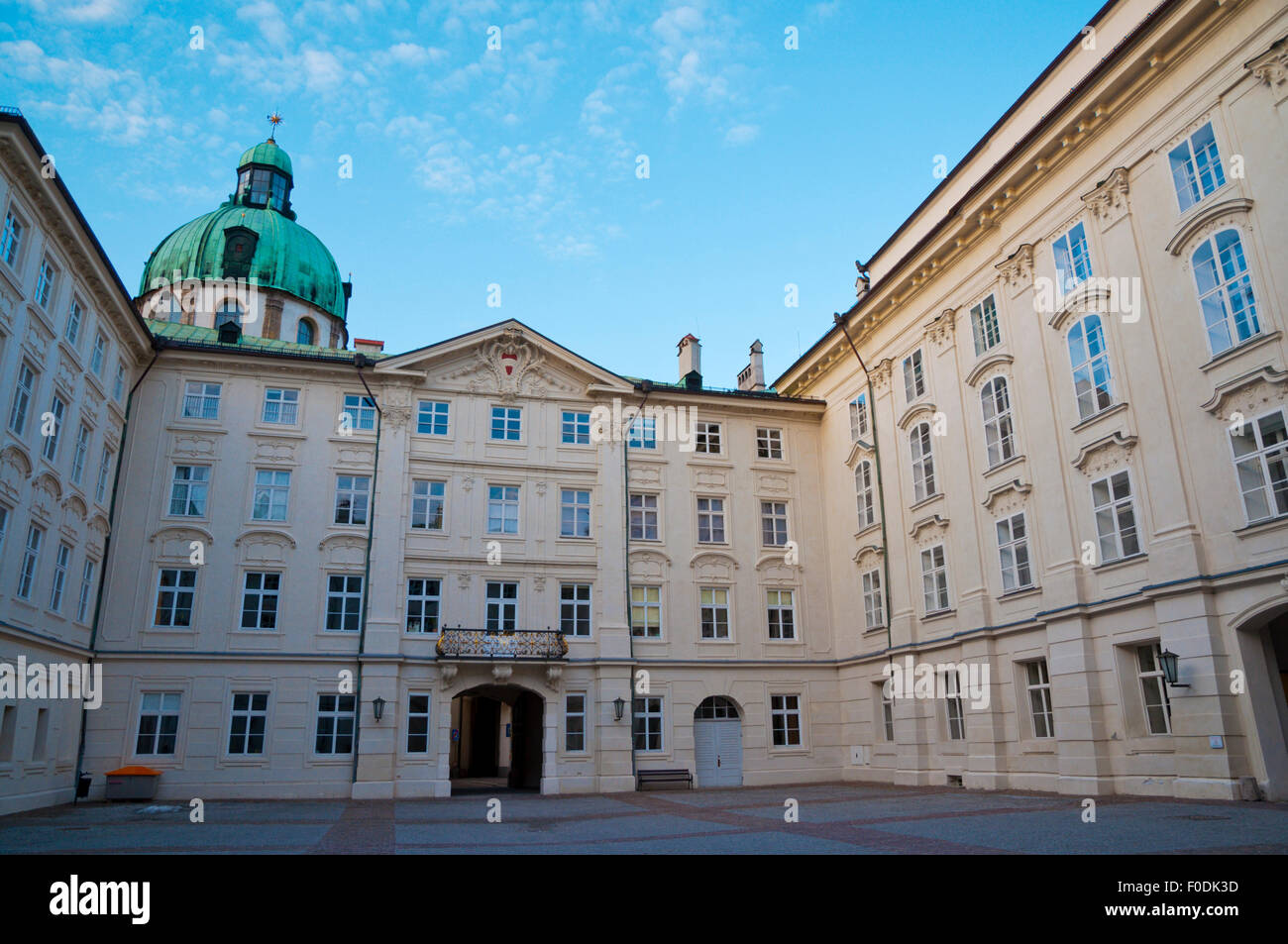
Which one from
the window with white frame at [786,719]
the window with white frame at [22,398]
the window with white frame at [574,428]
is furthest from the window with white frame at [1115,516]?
the window with white frame at [22,398]

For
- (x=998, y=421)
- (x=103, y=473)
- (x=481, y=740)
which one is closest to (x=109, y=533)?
(x=103, y=473)

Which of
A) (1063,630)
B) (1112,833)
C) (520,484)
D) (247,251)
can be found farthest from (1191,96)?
(247,251)

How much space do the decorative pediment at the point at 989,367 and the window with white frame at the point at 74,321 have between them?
24.6m

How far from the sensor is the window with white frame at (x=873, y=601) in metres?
31.2

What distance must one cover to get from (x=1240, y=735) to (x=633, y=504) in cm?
1969

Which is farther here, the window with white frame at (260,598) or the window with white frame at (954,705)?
the window with white frame at (260,598)

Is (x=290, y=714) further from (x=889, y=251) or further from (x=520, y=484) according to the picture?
(x=889, y=251)

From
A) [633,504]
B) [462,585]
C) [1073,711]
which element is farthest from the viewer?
[633,504]

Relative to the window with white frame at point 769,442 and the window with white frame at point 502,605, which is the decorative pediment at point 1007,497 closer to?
the window with white frame at point 769,442

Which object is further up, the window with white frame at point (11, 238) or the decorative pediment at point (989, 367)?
the window with white frame at point (11, 238)

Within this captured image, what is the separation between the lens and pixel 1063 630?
22406 mm

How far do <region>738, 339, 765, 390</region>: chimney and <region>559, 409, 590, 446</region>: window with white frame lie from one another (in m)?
10.6

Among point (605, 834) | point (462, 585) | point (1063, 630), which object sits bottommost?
point (605, 834)

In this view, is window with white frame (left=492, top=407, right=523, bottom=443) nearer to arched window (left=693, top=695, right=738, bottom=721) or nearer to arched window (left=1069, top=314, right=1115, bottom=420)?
arched window (left=693, top=695, right=738, bottom=721)
